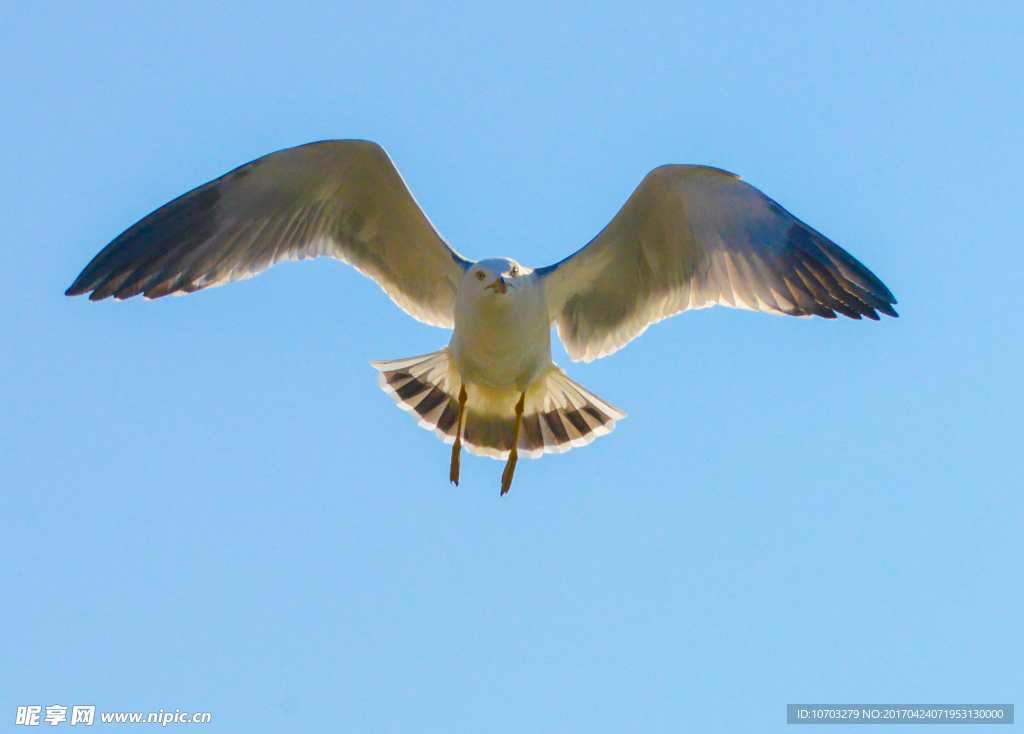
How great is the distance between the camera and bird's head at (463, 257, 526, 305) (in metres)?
10.4

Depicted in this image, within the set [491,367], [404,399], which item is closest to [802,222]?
[491,367]

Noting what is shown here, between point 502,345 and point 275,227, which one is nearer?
point 502,345

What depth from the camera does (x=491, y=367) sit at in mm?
11188

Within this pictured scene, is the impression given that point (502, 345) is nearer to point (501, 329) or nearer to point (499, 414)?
point (501, 329)

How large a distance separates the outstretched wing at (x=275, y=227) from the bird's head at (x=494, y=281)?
78 centimetres

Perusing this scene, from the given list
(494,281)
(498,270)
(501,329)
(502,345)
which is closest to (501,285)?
(494,281)

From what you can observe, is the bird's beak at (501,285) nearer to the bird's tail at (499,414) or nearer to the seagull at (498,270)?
the seagull at (498,270)

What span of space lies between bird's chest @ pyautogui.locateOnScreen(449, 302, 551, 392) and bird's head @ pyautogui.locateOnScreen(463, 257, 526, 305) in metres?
0.13

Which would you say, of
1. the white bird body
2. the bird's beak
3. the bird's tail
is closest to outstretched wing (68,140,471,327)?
the white bird body

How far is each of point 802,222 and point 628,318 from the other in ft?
5.82

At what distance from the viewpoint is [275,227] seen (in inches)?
452

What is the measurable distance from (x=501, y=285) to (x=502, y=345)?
719 millimetres

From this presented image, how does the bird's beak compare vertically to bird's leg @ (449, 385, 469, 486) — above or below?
above

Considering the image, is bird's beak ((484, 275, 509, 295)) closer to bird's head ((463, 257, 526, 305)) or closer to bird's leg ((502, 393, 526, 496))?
bird's head ((463, 257, 526, 305))
